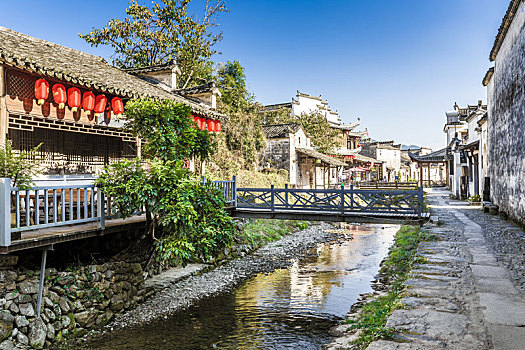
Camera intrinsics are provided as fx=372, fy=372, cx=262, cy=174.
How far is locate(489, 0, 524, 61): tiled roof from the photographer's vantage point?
9781 millimetres

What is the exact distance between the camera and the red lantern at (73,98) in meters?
8.82

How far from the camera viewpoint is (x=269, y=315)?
8.28 meters

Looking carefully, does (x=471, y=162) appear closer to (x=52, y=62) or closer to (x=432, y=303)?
(x=432, y=303)

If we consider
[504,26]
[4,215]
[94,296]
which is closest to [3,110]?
[4,215]

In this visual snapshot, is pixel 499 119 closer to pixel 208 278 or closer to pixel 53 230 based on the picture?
pixel 208 278

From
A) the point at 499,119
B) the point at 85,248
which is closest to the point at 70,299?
the point at 85,248

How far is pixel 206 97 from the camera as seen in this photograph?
15602mm

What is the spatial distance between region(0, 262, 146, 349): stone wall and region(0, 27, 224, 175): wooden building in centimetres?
306

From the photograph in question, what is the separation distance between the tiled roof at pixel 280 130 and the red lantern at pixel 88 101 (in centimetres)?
1941

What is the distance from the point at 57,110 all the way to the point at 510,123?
12362mm

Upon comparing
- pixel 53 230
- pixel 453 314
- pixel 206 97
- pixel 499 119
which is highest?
pixel 206 97

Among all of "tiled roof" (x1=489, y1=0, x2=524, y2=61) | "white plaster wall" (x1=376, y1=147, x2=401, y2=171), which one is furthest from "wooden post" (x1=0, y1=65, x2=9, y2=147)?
"white plaster wall" (x1=376, y1=147, x2=401, y2=171)

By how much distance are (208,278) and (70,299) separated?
14.4 feet

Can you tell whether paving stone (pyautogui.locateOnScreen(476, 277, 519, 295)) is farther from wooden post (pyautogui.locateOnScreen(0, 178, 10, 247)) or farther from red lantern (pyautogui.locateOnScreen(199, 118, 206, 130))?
red lantern (pyautogui.locateOnScreen(199, 118, 206, 130))
